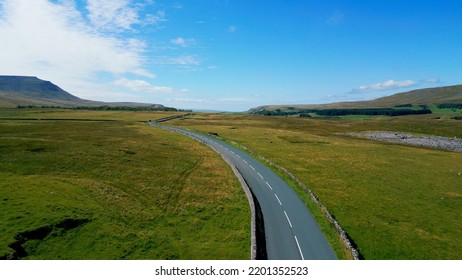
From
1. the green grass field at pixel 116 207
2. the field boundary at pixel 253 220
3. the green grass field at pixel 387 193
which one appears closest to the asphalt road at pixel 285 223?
the field boundary at pixel 253 220

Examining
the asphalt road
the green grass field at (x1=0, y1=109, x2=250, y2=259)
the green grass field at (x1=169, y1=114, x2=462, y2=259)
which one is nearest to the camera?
the asphalt road

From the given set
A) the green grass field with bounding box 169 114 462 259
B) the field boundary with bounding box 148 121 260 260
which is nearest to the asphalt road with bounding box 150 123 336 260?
the field boundary with bounding box 148 121 260 260

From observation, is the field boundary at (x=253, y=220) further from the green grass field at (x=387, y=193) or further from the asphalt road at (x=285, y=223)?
the green grass field at (x=387, y=193)

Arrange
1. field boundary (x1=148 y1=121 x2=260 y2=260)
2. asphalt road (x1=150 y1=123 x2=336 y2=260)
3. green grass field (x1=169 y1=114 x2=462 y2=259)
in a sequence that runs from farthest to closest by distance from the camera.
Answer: green grass field (x1=169 y1=114 x2=462 y2=259)
asphalt road (x1=150 y1=123 x2=336 y2=260)
field boundary (x1=148 y1=121 x2=260 y2=260)

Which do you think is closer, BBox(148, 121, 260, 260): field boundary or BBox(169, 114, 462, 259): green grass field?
BBox(148, 121, 260, 260): field boundary

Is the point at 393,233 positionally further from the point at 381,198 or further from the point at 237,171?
the point at 237,171

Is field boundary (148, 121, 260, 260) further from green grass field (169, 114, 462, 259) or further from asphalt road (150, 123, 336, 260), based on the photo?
green grass field (169, 114, 462, 259)

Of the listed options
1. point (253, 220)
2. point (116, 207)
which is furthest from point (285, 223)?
point (116, 207)
